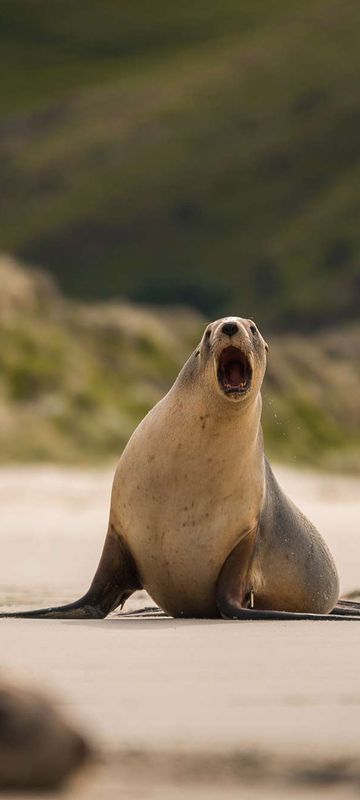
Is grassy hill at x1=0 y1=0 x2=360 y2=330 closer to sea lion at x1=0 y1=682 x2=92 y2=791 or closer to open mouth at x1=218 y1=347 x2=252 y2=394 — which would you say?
open mouth at x1=218 y1=347 x2=252 y2=394

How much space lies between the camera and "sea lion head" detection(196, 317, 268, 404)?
20.5 ft

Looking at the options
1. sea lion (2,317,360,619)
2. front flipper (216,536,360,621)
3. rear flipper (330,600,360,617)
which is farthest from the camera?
rear flipper (330,600,360,617)

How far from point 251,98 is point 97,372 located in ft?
236

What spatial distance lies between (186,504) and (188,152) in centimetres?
8316

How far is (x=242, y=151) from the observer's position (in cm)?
8662

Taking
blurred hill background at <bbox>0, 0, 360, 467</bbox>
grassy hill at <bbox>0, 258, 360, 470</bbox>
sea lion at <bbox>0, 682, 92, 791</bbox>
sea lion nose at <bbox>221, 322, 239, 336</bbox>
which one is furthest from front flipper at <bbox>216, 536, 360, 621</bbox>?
blurred hill background at <bbox>0, 0, 360, 467</bbox>

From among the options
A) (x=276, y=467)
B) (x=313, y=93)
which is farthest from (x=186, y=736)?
(x=313, y=93)

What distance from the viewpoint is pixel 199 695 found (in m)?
3.95

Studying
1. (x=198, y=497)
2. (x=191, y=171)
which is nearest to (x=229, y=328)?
(x=198, y=497)

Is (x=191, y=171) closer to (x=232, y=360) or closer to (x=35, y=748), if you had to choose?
(x=232, y=360)

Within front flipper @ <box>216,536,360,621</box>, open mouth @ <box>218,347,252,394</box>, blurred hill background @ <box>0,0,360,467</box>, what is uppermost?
blurred hill background @ <box>0,0,360,467</box>

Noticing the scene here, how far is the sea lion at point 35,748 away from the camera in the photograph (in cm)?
298

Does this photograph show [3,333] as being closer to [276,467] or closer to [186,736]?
[276,467]

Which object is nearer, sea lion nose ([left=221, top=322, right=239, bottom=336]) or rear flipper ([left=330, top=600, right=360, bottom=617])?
sea lion nose ([left=221, top=322, right=239, bottom=336])
